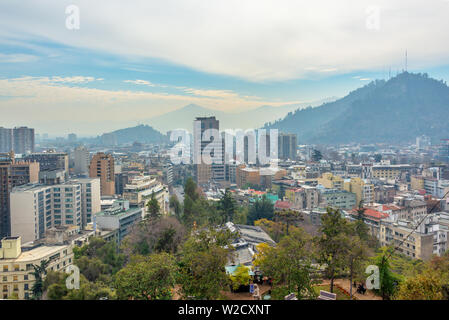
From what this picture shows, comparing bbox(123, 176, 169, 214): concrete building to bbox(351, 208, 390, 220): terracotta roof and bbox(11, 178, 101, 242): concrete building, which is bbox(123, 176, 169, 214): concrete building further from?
bbox(351, 208, 390, 220): terracotta roof

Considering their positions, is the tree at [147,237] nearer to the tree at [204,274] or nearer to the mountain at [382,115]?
the tree at [204,274]

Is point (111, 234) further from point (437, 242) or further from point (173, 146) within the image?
point (173, 146)

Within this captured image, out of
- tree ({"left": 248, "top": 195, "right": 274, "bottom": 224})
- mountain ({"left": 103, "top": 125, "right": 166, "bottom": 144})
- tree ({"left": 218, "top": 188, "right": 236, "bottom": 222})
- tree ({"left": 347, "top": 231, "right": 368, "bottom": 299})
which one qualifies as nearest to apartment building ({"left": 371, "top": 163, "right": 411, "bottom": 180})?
tree ({"left": 248, "top": 195, "right": 274, "bottom": 224})

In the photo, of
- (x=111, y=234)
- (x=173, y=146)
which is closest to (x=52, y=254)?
(x=111, y=234)

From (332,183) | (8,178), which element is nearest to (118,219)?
(8,178)

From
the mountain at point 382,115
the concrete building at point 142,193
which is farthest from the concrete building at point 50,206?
the mountain at point 382,115

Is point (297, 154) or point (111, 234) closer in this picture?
point (111, 234)
